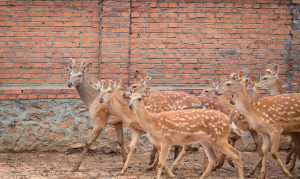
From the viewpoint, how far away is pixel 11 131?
13406mm

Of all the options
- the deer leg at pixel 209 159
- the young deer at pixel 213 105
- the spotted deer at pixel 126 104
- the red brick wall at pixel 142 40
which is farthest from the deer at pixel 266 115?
the red brick wall at pixel 142 40

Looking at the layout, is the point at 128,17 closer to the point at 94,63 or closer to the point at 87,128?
the point at 94,63

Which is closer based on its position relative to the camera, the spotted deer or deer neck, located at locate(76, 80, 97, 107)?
the spotted deer

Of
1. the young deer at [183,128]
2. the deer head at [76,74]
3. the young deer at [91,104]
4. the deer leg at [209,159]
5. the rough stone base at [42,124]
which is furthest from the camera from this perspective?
the rough stone base at [42,124]

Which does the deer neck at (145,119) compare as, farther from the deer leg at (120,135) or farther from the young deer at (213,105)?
the deer leg at (120,135)

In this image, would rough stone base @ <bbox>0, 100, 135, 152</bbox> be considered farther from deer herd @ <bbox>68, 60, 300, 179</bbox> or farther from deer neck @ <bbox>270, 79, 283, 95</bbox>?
deer neck @ <bbox>270, 79, 283, 95</bbox>

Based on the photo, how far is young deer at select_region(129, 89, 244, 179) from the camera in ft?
35.2

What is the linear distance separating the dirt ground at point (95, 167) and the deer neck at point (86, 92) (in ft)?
3.27

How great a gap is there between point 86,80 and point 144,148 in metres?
1.88

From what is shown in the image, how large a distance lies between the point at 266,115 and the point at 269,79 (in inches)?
70.8

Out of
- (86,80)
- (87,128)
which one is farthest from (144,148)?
(86,80)

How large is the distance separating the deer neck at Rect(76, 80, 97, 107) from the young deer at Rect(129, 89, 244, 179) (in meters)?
1.71

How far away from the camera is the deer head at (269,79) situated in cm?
1295

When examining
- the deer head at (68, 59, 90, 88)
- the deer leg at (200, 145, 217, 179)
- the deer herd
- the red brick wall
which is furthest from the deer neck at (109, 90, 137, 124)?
the red brick wall
